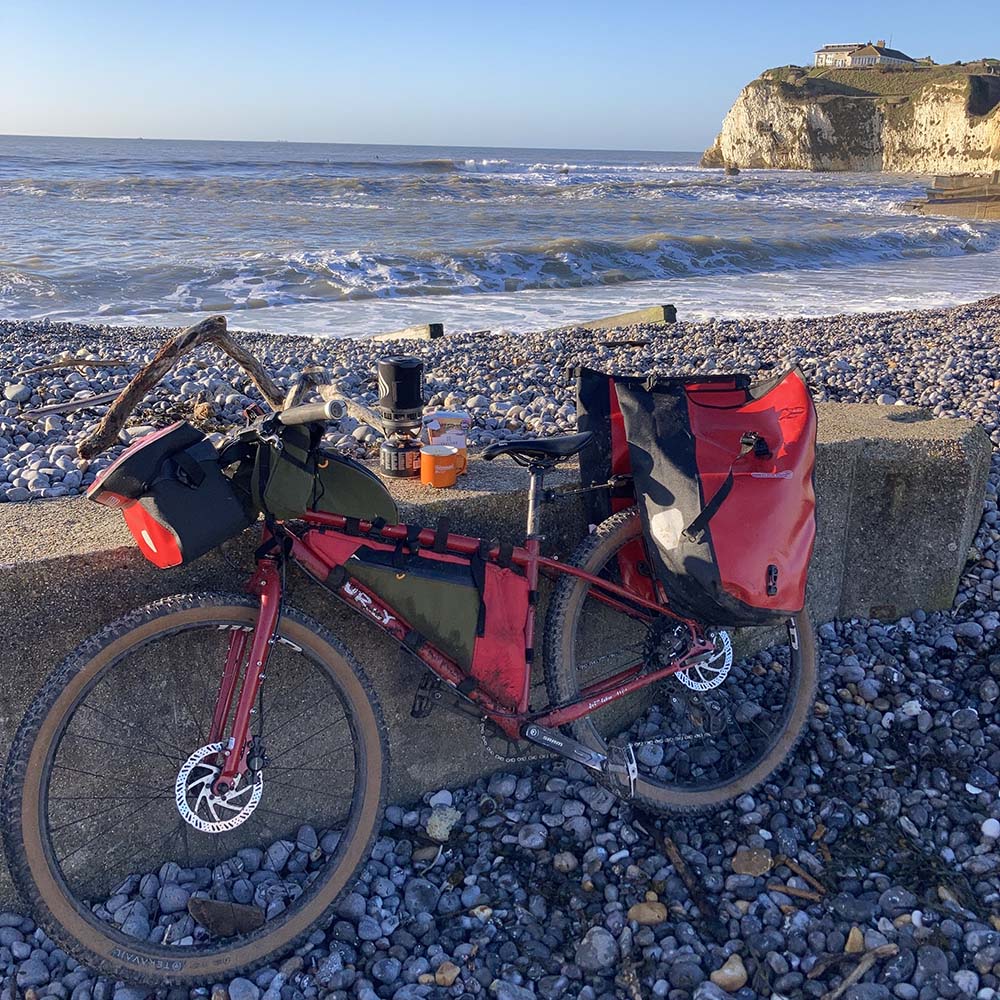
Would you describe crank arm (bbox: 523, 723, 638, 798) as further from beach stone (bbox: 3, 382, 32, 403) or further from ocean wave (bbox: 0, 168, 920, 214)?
ocean wave (bbox: 0, 168, 920, 214)

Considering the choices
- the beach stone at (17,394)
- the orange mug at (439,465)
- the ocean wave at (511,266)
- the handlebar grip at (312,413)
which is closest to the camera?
the handlebar grip at (312,413)

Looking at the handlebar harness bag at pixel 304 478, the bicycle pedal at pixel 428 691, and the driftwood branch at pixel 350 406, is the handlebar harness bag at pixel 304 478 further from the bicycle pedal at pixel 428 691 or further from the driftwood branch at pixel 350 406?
the bicycle pedal at pixel 428 691

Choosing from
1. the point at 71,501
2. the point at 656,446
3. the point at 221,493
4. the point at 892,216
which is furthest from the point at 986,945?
the point at 892,216

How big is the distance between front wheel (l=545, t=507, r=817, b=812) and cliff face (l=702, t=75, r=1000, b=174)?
3388 inches

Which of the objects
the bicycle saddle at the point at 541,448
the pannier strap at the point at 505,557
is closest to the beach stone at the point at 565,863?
the pannier strap at the point at 505,557

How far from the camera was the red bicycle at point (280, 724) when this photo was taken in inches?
95.5

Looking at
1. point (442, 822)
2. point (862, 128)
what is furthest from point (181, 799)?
point (862, 128)

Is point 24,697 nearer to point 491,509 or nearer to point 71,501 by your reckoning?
point 71,501

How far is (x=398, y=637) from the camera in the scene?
9.20ft

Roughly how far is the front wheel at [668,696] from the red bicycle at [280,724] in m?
0.01

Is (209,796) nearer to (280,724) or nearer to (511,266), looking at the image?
(280,724)

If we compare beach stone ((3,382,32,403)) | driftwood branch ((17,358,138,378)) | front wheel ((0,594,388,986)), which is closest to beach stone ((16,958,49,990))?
front wheel ((0,594,388,986))

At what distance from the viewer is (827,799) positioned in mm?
3256

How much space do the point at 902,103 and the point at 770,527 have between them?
103959 millimetres
